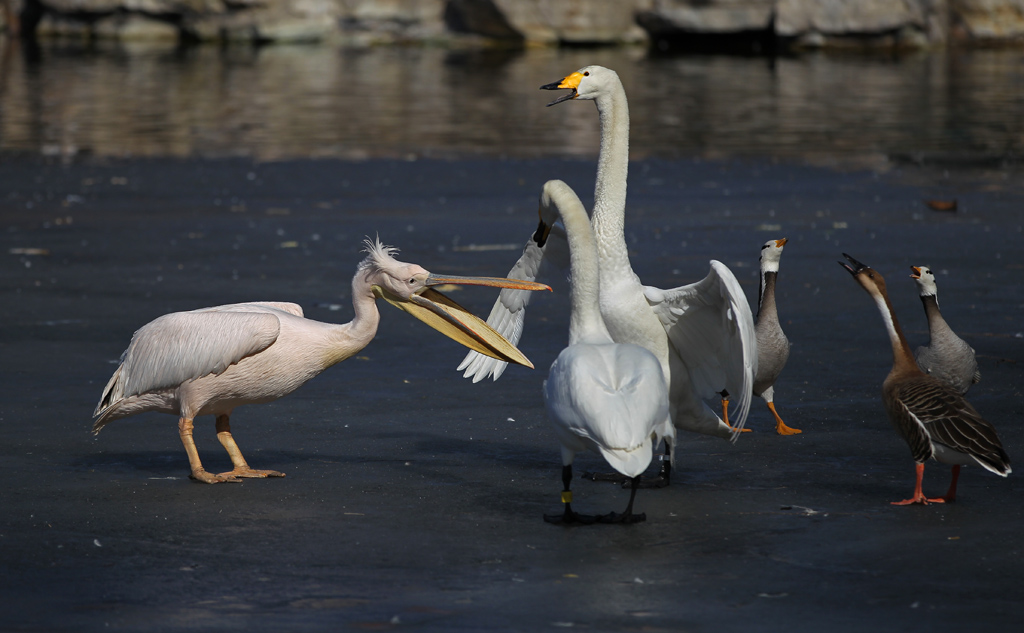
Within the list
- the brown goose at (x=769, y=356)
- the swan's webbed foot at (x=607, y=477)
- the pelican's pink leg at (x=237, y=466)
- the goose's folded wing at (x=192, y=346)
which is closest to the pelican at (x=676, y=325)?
the swan's webbed foot at (x=607, y=477)

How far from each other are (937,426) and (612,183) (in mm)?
2171

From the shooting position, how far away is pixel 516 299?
23.3ft

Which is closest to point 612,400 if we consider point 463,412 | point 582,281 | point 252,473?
point 582,281

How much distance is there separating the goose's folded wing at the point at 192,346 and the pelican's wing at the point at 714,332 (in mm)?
1885

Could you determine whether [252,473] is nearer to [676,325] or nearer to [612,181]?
[676,325]

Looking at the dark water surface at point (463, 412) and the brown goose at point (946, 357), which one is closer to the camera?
the dark water surface at point (463, 412)

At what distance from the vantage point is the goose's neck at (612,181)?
639 cm

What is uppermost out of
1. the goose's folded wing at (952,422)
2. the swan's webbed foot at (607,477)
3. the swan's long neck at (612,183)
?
the swan's long neck at (612,183)

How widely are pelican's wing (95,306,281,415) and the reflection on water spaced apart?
39.2 feet

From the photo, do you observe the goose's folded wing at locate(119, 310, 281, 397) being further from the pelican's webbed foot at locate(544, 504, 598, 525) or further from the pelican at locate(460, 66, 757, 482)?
the pelican at locate(460, 66, 757, 482)

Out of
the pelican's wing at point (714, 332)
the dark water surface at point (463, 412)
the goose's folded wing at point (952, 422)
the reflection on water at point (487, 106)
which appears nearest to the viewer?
the dark water surface at point (463, 412)

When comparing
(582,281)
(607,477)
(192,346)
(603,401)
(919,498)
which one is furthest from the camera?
(607,477)

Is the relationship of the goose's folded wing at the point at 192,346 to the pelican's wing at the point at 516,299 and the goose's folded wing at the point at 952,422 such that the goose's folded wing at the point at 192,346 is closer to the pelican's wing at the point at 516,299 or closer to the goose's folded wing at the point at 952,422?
the pelican's wing at the point at 516,299

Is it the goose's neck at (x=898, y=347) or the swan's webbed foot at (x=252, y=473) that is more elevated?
the goose's neck at (x=898, y=347)
